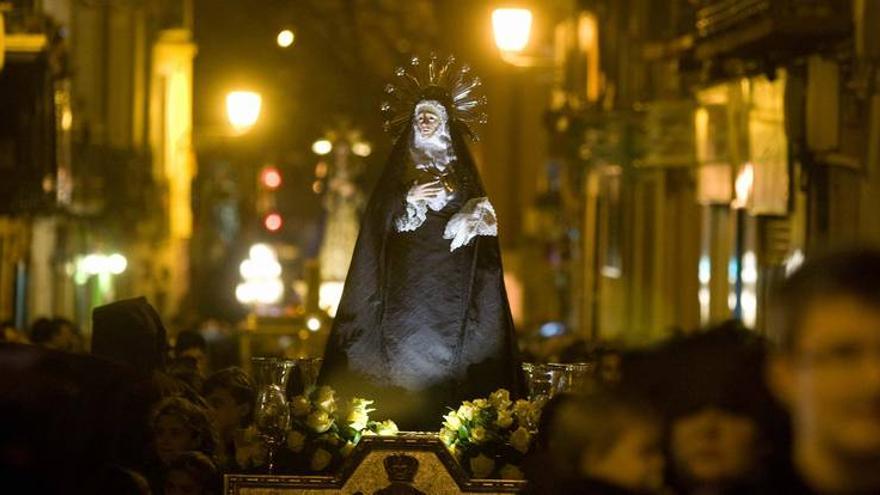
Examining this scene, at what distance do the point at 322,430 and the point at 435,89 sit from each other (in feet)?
6.57

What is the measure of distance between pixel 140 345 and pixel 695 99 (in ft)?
59.3

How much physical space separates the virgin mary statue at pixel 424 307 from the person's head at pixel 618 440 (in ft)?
15.8

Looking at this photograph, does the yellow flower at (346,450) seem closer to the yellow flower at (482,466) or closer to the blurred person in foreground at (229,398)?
the yellow flower at (482,466)

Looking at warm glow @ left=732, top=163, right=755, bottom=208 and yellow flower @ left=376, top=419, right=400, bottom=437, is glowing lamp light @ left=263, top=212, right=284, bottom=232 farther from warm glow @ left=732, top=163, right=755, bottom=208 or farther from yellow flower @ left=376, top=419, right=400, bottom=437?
yellow flower @ left=376, top=419, right=400, bottom=437

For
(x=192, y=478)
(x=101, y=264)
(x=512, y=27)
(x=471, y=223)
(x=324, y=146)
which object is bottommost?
(x=192, y=478)

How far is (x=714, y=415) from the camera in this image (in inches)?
198

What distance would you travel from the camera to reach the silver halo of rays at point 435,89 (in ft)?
33.6

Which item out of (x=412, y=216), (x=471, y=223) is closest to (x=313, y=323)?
(x=412, y=216)

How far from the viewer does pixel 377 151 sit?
5003 cm

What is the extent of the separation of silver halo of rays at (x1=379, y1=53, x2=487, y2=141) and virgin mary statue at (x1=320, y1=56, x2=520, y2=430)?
0.35 ft

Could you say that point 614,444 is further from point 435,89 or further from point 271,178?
point 271,178

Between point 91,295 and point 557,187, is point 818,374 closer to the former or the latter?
point 91,295

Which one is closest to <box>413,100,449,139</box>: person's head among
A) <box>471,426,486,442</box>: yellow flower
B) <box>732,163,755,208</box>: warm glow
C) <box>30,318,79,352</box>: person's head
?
<box>471,426,486,442</box>: yellow flower

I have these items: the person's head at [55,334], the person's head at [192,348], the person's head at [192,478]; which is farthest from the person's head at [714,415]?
the person's head at [55,334]
